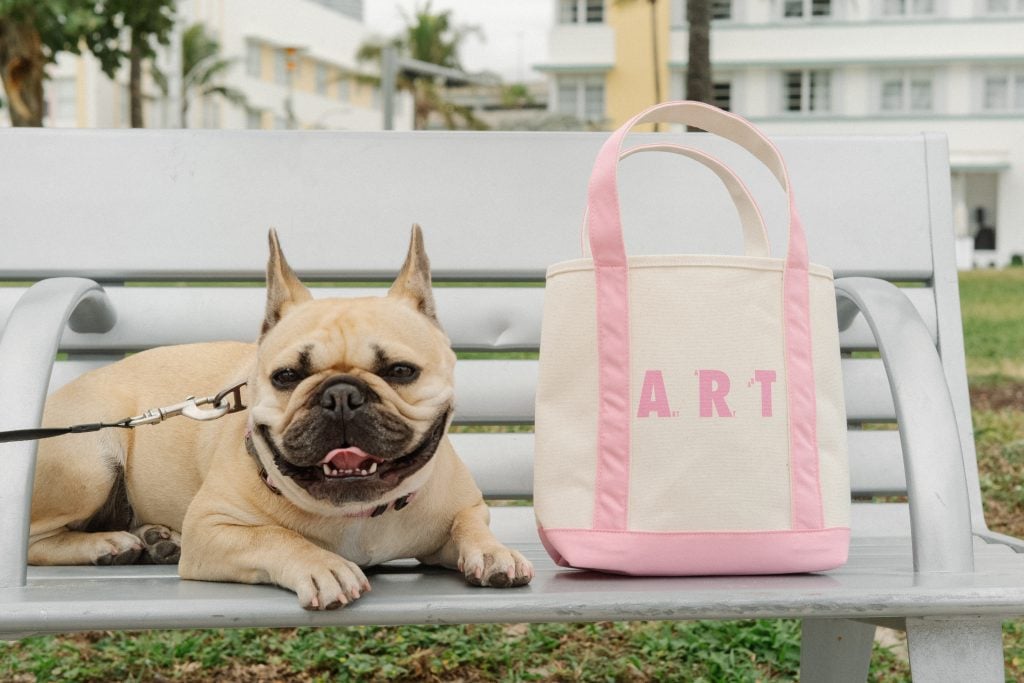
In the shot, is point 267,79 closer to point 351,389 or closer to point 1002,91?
point 1002,91

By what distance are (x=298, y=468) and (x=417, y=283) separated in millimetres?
432

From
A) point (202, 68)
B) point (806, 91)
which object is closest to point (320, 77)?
point (202, 68)

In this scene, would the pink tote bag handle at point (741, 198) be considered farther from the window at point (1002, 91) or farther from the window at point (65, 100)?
the window at point (65, 100)

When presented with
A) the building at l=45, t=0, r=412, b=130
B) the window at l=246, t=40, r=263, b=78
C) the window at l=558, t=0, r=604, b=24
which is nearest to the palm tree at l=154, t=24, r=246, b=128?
the building at l=45, t=0, r=412, b=130

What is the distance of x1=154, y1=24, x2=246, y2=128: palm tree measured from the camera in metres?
45.9

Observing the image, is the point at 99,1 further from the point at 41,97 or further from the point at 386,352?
the point at 386,352

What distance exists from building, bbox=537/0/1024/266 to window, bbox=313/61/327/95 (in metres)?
25.1

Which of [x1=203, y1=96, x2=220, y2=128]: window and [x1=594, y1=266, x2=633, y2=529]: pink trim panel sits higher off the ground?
[x1=203, y1=96, x2=220, y2=128]: window

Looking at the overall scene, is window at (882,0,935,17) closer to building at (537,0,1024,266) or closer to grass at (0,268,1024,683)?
building at (537,0,1024,266)

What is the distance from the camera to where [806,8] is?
39156mm

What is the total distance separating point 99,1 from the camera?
9.53 meters

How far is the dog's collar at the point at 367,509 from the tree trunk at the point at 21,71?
40.5 ft

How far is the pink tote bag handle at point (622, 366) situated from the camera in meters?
1.91

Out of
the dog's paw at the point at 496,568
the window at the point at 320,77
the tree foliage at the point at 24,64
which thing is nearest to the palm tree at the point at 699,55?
the tree foliage at the point at 24,64
